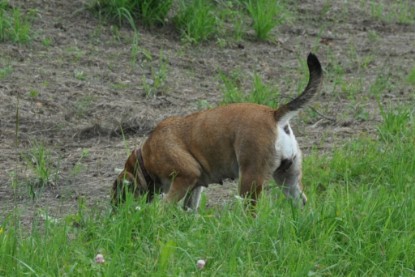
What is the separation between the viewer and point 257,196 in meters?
7.11

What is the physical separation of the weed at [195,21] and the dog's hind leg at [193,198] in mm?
4202

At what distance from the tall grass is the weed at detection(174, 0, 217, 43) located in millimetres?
5304

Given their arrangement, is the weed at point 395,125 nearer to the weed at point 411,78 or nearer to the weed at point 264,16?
the weed at point 411,78

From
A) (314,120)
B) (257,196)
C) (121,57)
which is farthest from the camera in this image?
(121,57)

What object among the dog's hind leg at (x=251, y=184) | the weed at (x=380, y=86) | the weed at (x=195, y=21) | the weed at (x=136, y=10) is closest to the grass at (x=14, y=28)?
the weed at (x=136, y=10)

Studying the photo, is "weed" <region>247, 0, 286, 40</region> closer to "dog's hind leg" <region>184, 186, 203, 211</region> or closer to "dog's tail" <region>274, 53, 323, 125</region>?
"dog's hind leg" <region>184, 186, 203, 211</region>

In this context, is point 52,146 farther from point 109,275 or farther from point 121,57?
point 109,275

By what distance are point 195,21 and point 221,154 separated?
461 cm

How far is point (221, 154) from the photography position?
749 centimetres

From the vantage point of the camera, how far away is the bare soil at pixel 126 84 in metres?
8.52

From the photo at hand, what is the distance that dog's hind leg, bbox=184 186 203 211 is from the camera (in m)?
7.68

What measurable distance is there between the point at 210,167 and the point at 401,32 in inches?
245

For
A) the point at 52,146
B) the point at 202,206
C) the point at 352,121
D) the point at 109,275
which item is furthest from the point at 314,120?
the point at 109,275

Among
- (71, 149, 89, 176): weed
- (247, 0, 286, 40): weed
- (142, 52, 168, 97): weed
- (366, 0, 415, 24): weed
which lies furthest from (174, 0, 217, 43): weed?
(71, 149, 89, 176): weed
